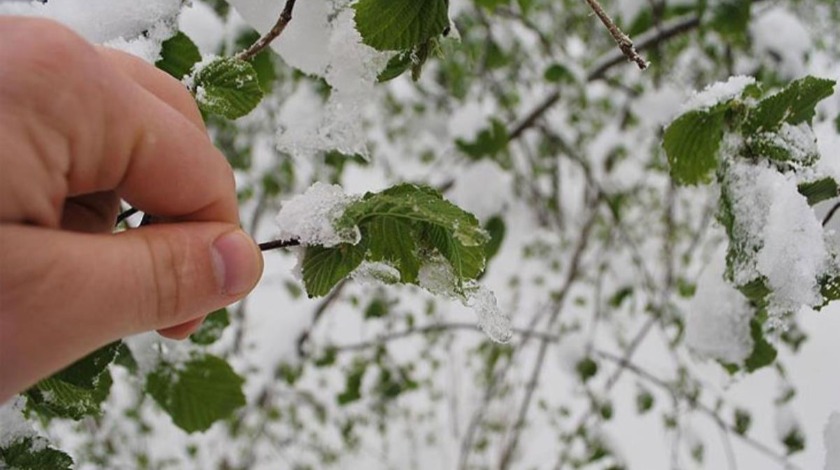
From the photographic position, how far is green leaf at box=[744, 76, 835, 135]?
0.54 metres

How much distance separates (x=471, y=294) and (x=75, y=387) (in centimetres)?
30

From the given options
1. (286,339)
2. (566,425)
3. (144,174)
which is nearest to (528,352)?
(566,425)

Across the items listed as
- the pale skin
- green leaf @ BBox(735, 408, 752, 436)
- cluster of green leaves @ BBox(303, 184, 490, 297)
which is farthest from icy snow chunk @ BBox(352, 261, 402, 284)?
green leaf @ BBox(735, 408, 752, 436)

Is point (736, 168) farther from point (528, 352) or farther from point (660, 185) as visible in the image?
point (528, 352)

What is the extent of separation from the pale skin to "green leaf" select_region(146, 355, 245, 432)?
37cm

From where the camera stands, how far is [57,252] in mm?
298

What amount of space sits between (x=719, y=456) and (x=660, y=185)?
3.72ft

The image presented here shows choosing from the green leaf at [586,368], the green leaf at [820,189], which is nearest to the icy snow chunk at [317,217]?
the green leaf at [820,189]

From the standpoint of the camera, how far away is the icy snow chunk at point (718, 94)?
22.4 inches

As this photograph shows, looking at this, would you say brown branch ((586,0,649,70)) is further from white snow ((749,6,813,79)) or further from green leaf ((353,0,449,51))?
white snow ((749,6,813,79))

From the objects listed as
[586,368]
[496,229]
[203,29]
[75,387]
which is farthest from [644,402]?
[75,387]

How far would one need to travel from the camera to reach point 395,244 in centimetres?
47

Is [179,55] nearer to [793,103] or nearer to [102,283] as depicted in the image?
[102,283]

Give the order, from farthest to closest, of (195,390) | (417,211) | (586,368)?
1. (586,368)
2. (195,390)
3. (417,211)
